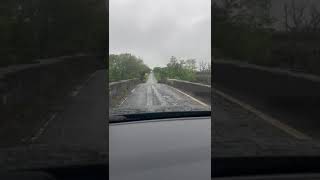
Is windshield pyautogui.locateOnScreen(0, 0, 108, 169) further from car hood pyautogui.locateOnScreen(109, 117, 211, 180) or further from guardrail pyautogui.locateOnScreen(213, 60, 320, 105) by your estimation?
guardrail pyautogui.locateOnScreen(213, 60, 320, 105)

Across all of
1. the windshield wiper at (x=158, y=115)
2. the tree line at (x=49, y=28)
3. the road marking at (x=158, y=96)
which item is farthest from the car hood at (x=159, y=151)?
the tree line at (x=49, y=28)

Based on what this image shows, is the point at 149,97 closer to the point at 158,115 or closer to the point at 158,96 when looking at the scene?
the point at 158,96

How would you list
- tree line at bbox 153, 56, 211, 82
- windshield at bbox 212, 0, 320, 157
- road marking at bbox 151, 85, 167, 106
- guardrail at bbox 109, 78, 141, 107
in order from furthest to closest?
road marking at bbox 151, 85, 167, 106 < tree line at bbox 153, 56, 211, 82 < guardrail at bbox 109, 78, 141, 107 < windshield at bbox 212, 0, 320, 157

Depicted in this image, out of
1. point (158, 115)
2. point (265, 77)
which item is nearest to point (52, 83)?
point (265, 77)

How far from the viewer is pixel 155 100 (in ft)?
8.50

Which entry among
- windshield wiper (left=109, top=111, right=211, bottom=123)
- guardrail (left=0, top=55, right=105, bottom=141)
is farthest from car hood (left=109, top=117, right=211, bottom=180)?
guardrail (left=0, top=55, right=105, bottom=141)

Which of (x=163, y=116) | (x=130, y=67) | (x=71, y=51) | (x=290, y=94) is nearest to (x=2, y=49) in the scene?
(x=71, y=51)

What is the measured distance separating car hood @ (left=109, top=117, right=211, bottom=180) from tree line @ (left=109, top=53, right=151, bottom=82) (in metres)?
0.25

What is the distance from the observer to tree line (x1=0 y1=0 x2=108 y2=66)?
4.34ft

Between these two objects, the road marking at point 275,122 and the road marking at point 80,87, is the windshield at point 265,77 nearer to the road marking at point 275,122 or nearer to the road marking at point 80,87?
the road marking at point 275,122

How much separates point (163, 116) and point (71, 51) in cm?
136

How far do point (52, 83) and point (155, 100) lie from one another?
4.02 feet

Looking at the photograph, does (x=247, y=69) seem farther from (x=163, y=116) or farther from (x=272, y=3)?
(x=163, y=116)

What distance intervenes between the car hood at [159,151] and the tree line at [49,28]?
431mm
